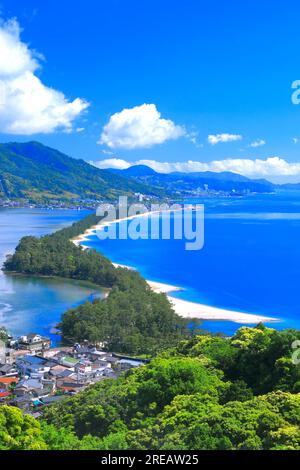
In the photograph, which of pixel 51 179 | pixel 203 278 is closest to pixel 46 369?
pixel 203 278

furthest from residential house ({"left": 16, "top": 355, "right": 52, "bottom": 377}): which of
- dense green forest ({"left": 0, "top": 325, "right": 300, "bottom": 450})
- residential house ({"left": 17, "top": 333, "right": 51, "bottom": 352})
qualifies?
dense green forest ({"left": 0, "top": 325, "right": 300, "bottom": 450})

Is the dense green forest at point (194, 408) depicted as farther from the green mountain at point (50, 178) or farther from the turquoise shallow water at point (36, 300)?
the green mountain at point (50, 178)

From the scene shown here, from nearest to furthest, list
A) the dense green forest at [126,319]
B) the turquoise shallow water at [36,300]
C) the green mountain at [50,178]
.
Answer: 1. the dense green forest at [126,319]
2. the turquoise shallow water at [36,300]
3. the green mountain at [50,178]

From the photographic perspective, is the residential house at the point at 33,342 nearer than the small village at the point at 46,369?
No

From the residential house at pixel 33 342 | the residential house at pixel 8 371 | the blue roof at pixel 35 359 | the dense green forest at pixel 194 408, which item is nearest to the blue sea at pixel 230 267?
the residential house at pixel 33 342

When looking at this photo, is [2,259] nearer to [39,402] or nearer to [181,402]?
[39,402]

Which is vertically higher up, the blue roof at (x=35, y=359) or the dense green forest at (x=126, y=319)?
the dense green forest at (x=126, y=319)
